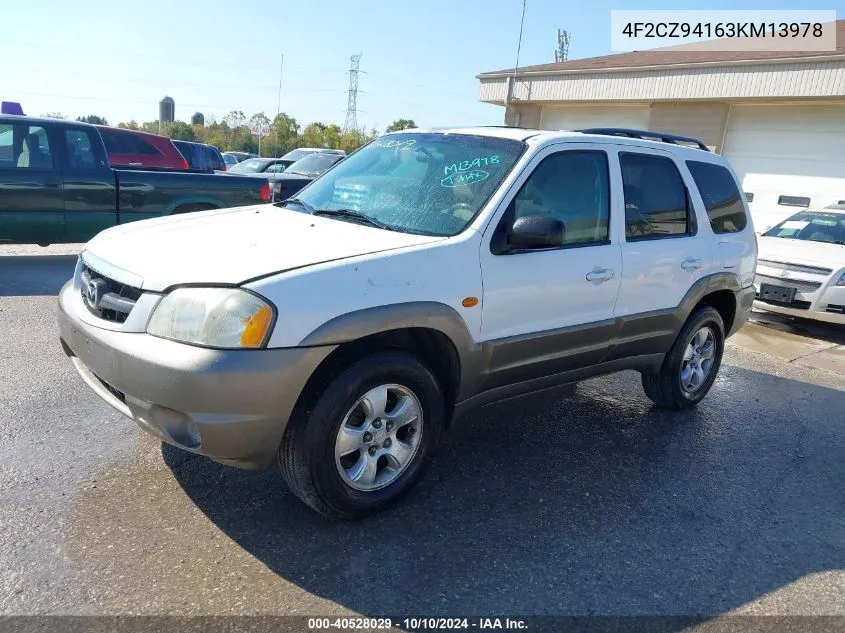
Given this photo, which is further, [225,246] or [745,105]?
[745,105]

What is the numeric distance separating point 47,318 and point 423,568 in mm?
4798

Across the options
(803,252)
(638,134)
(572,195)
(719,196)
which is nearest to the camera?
(572,195)

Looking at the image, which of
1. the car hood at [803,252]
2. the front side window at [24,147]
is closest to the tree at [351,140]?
the front side window at [24,147]

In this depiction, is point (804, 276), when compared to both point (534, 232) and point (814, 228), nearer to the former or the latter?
point (814, 228)

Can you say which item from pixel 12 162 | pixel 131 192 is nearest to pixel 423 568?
pixel 131 192

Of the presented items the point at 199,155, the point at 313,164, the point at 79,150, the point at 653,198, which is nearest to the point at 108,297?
the point at 653,198

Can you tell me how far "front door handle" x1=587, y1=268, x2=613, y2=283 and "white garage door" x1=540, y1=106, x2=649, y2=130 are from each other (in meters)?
13.0

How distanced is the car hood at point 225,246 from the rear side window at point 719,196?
8.21ft

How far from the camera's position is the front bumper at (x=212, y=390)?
2.65 metres

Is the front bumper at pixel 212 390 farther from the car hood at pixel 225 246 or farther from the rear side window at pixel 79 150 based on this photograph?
the rear side window at pixel 79 150

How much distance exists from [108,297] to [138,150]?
8.94 m

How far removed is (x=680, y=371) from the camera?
194 inches

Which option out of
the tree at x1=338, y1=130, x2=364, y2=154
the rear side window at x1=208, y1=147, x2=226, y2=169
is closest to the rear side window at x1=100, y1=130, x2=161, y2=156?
the rear side window at x1=208, y1=147, x2=226, y2=169

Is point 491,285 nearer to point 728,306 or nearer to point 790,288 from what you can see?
point 728,306
